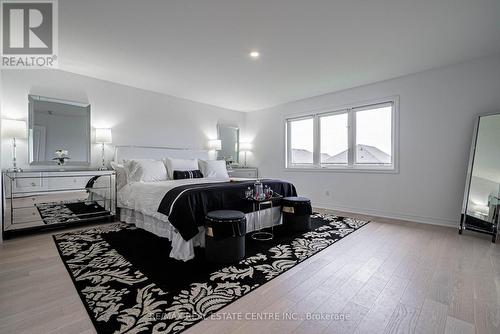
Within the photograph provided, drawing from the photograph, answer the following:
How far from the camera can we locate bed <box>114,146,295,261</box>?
2412 millimetres

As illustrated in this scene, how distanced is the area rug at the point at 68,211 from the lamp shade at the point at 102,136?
1059 mm

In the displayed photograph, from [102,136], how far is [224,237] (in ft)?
10.2

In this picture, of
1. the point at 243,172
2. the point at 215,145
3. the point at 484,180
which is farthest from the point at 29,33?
the point at 484,180

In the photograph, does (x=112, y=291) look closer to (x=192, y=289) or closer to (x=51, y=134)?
(x=192, y=289)

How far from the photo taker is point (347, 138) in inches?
189

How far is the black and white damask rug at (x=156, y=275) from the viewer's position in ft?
4.91

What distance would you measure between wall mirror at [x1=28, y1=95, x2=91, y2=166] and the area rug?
2.47ft

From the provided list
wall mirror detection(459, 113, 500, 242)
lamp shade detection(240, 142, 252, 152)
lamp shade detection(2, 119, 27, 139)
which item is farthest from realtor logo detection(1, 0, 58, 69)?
wall mirror detection(459, 113, 500, 242)

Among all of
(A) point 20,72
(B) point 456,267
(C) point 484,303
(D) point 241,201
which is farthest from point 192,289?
(A) point 20,72

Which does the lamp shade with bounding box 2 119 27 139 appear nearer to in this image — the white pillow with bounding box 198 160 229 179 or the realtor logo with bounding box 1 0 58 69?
the realtor logo with bounding box 1 0 58 69

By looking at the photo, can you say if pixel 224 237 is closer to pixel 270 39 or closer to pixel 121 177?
pixel 270 39

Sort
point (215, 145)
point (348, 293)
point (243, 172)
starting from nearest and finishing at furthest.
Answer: point (348, 293) < point (215, 145) < point (243, 172)

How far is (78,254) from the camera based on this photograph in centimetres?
246

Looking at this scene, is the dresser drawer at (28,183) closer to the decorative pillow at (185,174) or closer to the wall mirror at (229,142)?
the decorative pillow at (185,174)
